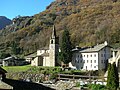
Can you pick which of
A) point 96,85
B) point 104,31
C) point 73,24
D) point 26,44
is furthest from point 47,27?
point 96,85

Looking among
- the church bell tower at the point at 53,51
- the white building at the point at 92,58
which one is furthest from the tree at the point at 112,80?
the church bell tower at the point at 53,51

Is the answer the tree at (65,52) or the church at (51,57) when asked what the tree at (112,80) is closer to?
the tree at (65,52)

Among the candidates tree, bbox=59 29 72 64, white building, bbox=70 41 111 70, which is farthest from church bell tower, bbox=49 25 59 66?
tree, bbox=59 29 72 64

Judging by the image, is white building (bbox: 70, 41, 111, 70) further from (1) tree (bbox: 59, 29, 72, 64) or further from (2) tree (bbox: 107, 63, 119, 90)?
(2) tree (bbox: 107, 63, 119, 90)

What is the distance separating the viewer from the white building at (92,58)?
81500 millimetres

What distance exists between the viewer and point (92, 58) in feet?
272

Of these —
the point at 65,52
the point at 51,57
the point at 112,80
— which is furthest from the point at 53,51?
the point at 112,80

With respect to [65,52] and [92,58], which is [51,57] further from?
[92,58]

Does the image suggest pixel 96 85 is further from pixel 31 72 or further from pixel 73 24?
pixel 73 24

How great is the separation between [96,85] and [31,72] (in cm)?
3208

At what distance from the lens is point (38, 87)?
25.1m

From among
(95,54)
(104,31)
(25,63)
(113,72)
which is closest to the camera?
(113,72)

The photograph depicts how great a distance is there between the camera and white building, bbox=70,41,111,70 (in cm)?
8150

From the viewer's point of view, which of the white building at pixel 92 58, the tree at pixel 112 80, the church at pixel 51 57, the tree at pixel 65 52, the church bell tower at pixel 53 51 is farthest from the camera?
the church at pixel 51 57
